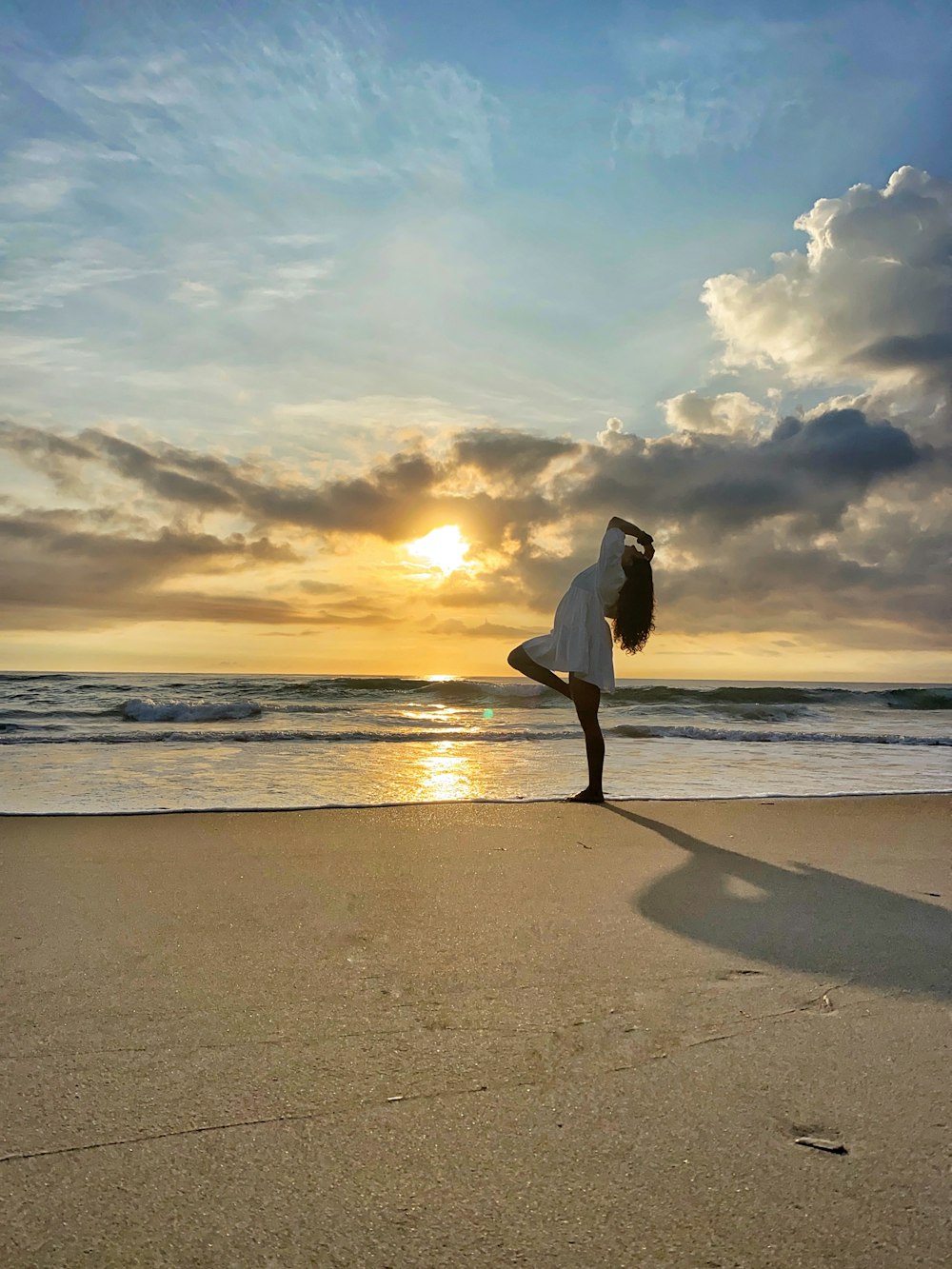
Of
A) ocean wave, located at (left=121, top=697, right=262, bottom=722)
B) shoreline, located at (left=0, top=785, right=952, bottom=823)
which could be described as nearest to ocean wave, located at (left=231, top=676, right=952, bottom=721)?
ocean wave, located at (left=121, top=697, right=262, bottom=722)

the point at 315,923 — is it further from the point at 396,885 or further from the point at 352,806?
the point at 352,806

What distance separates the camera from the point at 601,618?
496 centimetres

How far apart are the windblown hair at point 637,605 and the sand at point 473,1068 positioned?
2329 mm

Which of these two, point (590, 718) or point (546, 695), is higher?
point (590, 718)

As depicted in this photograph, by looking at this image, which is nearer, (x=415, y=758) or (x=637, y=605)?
(x=637, y=605)

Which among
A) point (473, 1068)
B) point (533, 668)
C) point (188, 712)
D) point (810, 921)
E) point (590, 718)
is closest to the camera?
point (473, 1068)

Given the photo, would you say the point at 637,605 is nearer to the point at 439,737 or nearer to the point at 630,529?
the point at 630,529

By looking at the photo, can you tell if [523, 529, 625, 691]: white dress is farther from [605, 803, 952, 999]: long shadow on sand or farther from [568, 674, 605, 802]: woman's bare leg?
[605, 803, 952, 999]: long shadow on sand

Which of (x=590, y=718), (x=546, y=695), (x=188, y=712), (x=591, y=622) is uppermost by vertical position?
(x=591, y=622)

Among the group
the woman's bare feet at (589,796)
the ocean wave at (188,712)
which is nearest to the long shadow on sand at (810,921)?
the woman's bare feet at (589,796)

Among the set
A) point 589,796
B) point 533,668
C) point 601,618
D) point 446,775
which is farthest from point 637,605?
point 446,775

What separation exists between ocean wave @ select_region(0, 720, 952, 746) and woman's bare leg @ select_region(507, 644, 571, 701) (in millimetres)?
3952

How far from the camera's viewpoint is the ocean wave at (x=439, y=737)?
8578 millimetres

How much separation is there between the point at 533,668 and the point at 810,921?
2943mm
